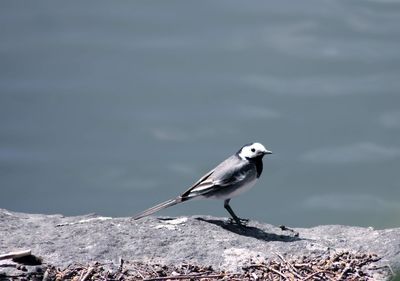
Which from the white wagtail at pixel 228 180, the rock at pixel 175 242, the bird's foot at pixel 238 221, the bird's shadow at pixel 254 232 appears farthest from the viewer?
the white wagtail at pixel 228 180

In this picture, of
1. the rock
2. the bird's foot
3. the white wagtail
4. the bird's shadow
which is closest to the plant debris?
the rock

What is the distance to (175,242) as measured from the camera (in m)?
6.73

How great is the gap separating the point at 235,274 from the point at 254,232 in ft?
4.19

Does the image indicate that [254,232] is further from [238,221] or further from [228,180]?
[228,180]

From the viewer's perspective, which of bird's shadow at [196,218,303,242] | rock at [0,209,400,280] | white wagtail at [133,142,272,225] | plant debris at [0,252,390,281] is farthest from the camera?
white wagtail at [133,142,272,225]

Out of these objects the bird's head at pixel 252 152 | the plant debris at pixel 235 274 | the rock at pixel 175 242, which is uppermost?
the bird's head at pixel 252 152

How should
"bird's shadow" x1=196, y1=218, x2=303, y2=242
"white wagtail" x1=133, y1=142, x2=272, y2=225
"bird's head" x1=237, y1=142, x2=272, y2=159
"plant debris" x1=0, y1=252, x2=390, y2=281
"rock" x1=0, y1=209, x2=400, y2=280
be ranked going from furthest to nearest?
"bird's head" x1=237, y1=142, x2=272, y2=159 → "white wagtail" x1=133, y1=142, x2=272, y2=225 → "bird's shadow" x1=196, y1=218, x2=303, y2=242 → "rock" x1=0, y1=209, x2=400, y2=280 → "plant debris" x1=0, y1=252, x2=390, y2=281

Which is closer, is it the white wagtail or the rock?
the rock

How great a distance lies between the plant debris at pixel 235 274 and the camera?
5.93 meters

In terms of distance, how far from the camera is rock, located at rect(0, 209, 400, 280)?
20.9ft

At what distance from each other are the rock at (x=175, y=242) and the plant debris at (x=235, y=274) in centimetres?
8

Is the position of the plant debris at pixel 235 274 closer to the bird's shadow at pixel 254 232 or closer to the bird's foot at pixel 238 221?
the bird's shadow at pixel 254 232

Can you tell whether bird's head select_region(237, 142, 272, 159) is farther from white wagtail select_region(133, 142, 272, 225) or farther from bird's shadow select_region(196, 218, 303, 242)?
bird's shadow select_region(196, 218, 303, 242)

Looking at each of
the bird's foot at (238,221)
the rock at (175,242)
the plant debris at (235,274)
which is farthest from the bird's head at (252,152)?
the plant debris at (235,274)
